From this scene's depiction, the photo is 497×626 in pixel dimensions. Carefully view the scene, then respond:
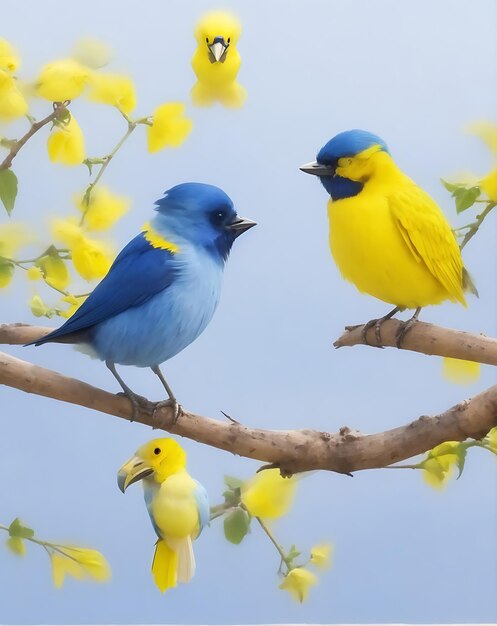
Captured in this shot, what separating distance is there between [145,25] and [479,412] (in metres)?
0.72

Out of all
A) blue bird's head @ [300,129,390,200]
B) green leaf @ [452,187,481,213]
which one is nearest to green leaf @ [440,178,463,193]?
green leaf @ [452,187,481,213]

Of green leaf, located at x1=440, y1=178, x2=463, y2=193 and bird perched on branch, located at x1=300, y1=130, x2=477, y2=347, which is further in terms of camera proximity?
green leaf, located at x1=440, y1=178, x2=463, y2=193

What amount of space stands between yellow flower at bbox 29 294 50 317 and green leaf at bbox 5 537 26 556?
317 millimetres

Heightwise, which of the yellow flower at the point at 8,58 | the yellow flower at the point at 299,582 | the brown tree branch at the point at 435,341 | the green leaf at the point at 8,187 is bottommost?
the yellow flower at the point at 299,582

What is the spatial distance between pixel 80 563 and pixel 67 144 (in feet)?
1.94

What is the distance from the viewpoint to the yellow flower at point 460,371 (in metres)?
1.63

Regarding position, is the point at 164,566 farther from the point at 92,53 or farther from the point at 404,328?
the point at 92,53

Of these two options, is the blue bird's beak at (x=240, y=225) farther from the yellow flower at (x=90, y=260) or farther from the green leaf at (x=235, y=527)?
the green leaf at (x=235, y=527)

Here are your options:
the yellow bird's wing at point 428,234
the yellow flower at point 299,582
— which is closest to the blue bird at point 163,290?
the yellow bird's wing at point 428,234

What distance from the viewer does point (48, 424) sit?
5.19ft

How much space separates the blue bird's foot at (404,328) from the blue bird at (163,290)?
26 cm

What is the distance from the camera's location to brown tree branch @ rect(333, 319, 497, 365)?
146cm

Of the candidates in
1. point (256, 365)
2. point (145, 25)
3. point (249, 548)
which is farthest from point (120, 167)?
point (249, 548)

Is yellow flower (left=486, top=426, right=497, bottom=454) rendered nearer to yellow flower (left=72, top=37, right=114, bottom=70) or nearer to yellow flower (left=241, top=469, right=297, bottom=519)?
yellow flower (left=241, top=469, right=297, bottom=519)
